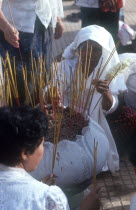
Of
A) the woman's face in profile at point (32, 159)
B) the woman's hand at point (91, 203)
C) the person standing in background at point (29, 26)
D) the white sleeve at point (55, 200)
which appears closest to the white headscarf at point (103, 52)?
the person standing in background at point (29, 26)

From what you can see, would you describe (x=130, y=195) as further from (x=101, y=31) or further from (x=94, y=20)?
(x=94, y=20)

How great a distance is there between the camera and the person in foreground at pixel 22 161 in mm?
1293

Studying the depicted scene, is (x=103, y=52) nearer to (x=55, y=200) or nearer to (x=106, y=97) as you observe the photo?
(x=106, y=97)

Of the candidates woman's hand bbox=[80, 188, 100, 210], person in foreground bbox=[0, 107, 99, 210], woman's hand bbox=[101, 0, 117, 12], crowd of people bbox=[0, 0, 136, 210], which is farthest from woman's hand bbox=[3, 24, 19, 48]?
woman's hand bbox=[101, 0, 117, 12]

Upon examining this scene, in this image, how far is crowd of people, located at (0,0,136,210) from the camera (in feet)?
4.43

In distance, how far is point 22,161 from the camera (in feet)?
4.64

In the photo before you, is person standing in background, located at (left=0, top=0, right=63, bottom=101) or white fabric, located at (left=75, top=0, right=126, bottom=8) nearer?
person standing in background, located at (left=0, top=0, right=63, bottom=101)

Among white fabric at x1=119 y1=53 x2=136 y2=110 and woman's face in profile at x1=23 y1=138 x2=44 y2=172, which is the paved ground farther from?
woman's face in profile at x1=23 y1=138 x2=44 y2=172

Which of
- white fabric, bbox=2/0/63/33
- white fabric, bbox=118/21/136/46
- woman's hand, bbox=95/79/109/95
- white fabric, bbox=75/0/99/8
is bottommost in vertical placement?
white fabric, bbox=118/21/136/46

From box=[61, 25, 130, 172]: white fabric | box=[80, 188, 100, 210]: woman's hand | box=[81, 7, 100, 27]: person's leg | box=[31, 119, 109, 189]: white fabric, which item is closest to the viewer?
box=[80, 188, 100, 210]: woman's hand

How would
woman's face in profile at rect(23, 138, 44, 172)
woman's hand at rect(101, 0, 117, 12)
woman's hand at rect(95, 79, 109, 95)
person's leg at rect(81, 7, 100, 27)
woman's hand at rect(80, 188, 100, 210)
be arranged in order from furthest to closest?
person's leg at rect(81, 7, 100, 27)
woman's hand at rect(101, 0, 117, 12)
woman's hand at rect(95, 79, 109, 95)
woman's hand at rect(80, 188, 100, 210)
woman's face in profile at rect(23, 138, 44, 172)

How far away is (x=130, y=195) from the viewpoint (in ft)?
7.27

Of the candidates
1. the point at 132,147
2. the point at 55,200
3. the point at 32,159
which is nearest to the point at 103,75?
the point at 132,147

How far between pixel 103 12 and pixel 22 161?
8.22 feet
